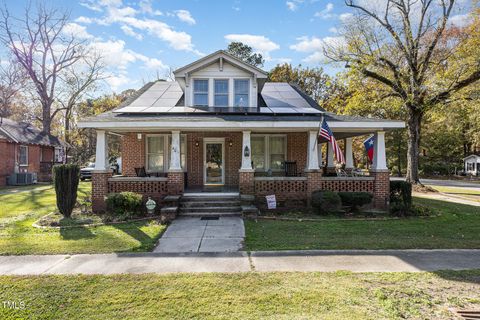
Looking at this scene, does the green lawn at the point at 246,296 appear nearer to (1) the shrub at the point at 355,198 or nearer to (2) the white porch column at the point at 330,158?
(1) the shrub at the point at 355,198

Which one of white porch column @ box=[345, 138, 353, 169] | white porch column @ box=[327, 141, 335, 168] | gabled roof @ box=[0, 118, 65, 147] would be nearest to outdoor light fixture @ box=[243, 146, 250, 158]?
white porch column @ box=[327, 141, 335, 168]

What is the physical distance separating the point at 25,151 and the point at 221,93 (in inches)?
753

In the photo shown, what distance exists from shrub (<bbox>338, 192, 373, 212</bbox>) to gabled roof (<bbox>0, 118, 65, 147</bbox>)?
74.7 ft

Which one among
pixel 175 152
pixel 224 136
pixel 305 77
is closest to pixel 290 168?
pixel 224 136

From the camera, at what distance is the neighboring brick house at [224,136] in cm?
1016

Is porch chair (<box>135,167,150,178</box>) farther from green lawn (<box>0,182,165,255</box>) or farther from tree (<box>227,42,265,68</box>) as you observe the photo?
tree (<box>227,42,265,68</box>)

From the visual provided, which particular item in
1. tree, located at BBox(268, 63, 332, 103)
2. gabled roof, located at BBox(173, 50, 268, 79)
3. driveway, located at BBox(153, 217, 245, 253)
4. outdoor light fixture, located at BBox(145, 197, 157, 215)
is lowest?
driveway, located at BBox(153, 217, 245, 253)

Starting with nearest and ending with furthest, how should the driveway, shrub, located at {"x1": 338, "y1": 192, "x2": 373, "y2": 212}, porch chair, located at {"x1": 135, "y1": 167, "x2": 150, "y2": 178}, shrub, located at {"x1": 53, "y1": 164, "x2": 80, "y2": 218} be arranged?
the driveway → shrub, located at {"x1": 53, "y1": 164, "x2": 80, "y2": 218} → shrub, located at {"x1": 338, "y1": 192, "x2": 373, "y2": 212} → porch chair, located at {"x1": 135, "y1": 167, "x2": 150, "y2": 178}

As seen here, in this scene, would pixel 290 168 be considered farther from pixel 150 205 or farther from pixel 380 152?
pixel 150 205

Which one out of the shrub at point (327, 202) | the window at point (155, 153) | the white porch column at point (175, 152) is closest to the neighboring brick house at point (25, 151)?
the window at point (155, 153)

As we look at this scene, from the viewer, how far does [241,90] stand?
12703 mm

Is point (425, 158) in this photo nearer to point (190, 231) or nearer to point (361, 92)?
point (361, 92)

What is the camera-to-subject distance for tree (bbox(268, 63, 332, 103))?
32281 millimetres

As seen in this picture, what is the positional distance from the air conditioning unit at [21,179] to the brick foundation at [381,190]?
907 inches
